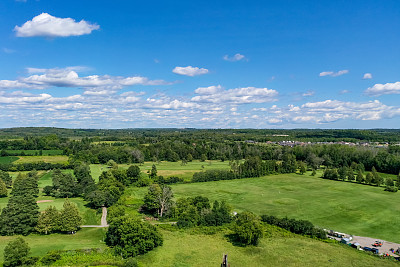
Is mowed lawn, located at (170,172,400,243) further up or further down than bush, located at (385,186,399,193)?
further down

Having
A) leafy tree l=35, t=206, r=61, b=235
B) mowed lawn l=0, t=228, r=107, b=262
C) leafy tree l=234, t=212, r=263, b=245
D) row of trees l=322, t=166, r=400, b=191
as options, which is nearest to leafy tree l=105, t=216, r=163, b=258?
mowed lawn l=0, t=228, r=107, b=262

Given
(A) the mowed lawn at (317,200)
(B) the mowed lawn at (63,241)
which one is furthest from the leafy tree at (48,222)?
(A) the mowed lawn at (317,200)

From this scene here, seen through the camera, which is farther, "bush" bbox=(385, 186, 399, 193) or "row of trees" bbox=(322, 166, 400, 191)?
"row of trees" bbox=(322, 166, 400, 191)

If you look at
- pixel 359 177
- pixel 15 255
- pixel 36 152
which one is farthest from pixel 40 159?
pixel 359 177

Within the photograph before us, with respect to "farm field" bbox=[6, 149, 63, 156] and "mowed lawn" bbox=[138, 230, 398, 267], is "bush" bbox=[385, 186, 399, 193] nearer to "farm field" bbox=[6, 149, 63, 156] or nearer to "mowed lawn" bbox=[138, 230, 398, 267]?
"mowed lawn" bbox=[138, 230, 398, 267]

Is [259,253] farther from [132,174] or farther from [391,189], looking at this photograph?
[391,189]

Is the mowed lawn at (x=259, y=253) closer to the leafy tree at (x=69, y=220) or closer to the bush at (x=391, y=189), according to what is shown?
the leafy tree at (x=69, y=220)

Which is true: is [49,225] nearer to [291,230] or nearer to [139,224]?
[139,224]

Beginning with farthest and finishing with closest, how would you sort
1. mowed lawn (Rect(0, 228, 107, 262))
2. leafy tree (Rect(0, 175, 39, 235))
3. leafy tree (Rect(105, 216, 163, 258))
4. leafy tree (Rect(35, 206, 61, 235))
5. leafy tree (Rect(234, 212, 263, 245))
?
leafy tree (Rect(35, 206, 61, 235)) → leafy tree (Rect(0, 175, 39, 235)) → leafy tree (Rect(234, 212, 263, 245)) → mowed lawn (Rect(0, 228, 107, 262)) → leafy tree (Rect(105, 216, 163, 258))

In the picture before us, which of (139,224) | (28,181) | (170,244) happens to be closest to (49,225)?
(139,224)
